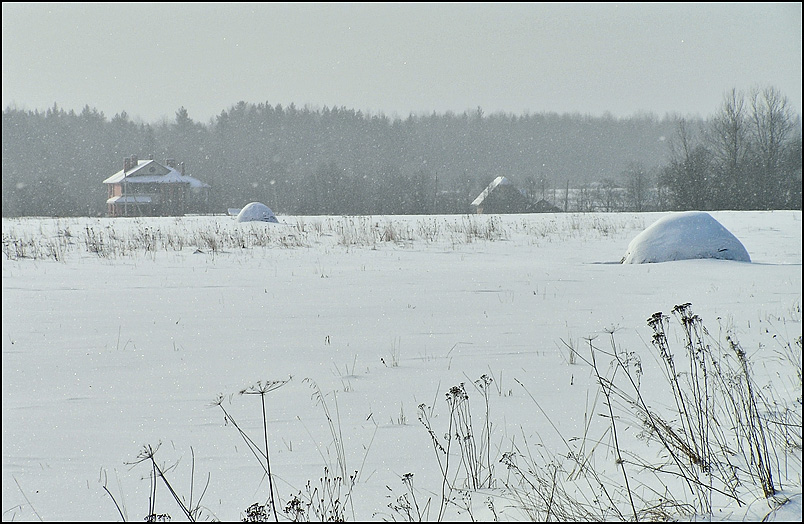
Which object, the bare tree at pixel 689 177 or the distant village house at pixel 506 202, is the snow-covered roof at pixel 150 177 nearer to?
the distant village house at pixel 506 202

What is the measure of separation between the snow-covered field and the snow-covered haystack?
44 centimetres

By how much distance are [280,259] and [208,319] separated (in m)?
5.89

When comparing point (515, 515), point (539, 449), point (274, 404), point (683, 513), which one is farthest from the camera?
point (274, 404)

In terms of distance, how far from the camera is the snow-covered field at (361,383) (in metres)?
2.64

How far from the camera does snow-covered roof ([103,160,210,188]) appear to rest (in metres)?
54.2

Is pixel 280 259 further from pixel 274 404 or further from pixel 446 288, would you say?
pixel 274 404

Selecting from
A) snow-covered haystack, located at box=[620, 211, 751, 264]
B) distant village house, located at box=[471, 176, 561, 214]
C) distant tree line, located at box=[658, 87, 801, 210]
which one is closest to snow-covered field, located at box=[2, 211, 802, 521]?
Answer: snow-covered haystack, located at box=[620, 211, 751, 264]

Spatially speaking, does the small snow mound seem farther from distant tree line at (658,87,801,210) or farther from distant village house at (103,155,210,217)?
distant village house at (103,155,210,217)

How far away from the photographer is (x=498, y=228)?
19109 mm

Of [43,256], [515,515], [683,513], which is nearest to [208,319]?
[515,515]

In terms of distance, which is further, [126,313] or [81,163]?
[81,163]

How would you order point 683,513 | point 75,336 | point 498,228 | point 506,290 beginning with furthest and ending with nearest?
1. point 498,228
2. point 506,290
3. point 75,336
4. point 683,513

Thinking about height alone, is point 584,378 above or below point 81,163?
below

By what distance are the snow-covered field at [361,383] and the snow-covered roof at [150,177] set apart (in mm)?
46801
